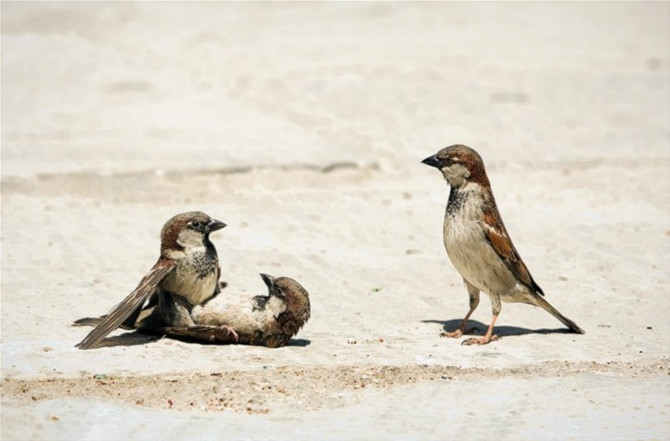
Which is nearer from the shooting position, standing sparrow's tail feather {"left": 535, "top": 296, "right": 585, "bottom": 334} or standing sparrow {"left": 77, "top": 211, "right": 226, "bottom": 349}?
standing sparrow {"left": 77, "top": 211, "right": 226, "bottom": 349}

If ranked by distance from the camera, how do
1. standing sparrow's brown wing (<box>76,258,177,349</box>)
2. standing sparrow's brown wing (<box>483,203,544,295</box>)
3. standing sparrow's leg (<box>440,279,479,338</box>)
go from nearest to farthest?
standing sparrow's brown wing (<box>76,258,177,349</box>), standing sparrow's brown wing (<box>483,203,544,295</box>), standing sparrow's leg (<box>440,279,479,338</box>)

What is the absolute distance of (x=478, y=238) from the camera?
8727 millimetres

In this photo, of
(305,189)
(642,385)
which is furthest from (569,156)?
(642,385)

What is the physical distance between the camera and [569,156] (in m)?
15.7

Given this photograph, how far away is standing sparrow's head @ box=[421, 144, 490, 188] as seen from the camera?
8.84 meters

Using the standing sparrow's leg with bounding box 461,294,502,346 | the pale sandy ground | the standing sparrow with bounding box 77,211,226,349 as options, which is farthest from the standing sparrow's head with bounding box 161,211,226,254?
the standing sparrow's leg with bounding box 461,294,502,346

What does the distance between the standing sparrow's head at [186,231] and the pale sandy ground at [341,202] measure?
1.94 feet

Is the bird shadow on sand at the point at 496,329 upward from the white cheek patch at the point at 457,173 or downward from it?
downward

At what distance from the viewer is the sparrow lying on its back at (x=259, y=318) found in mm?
8398

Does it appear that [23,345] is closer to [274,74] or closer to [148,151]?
[148,151]

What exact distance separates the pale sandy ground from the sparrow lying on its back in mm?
127

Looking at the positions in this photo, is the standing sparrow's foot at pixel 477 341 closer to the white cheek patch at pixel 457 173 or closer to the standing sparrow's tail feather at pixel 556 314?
the standing sparrow's tail feather at pixel 556 314

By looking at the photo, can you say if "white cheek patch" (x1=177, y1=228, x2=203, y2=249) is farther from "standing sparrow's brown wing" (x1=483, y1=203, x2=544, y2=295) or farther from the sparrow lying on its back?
"standing sparrow's brown wing" (x1=483, y1=203, x2=544, y2=295)

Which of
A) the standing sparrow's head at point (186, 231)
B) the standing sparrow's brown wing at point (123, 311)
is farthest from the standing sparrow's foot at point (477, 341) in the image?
the standing sparrow's brown wing at point (123, 311)
